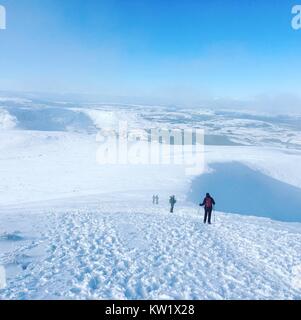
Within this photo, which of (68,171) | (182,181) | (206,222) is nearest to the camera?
(206,222)

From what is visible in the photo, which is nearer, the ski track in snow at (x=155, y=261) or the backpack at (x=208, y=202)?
the ski track in snow at (x=155, y=261)

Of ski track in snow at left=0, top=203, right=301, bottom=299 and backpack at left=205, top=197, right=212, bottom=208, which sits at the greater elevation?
backpack at left=205, top=197, right=212, bottom=208

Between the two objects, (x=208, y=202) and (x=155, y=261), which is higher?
Result: (x=208, y=202)

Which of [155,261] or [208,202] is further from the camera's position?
[208,202]

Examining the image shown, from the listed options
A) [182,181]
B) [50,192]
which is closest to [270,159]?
[182,181]

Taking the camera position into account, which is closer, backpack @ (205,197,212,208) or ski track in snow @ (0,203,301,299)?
ski track in snow @ (0,203,301,299)

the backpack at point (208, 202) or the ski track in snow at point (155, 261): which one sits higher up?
the backpack at point (208, 202)
